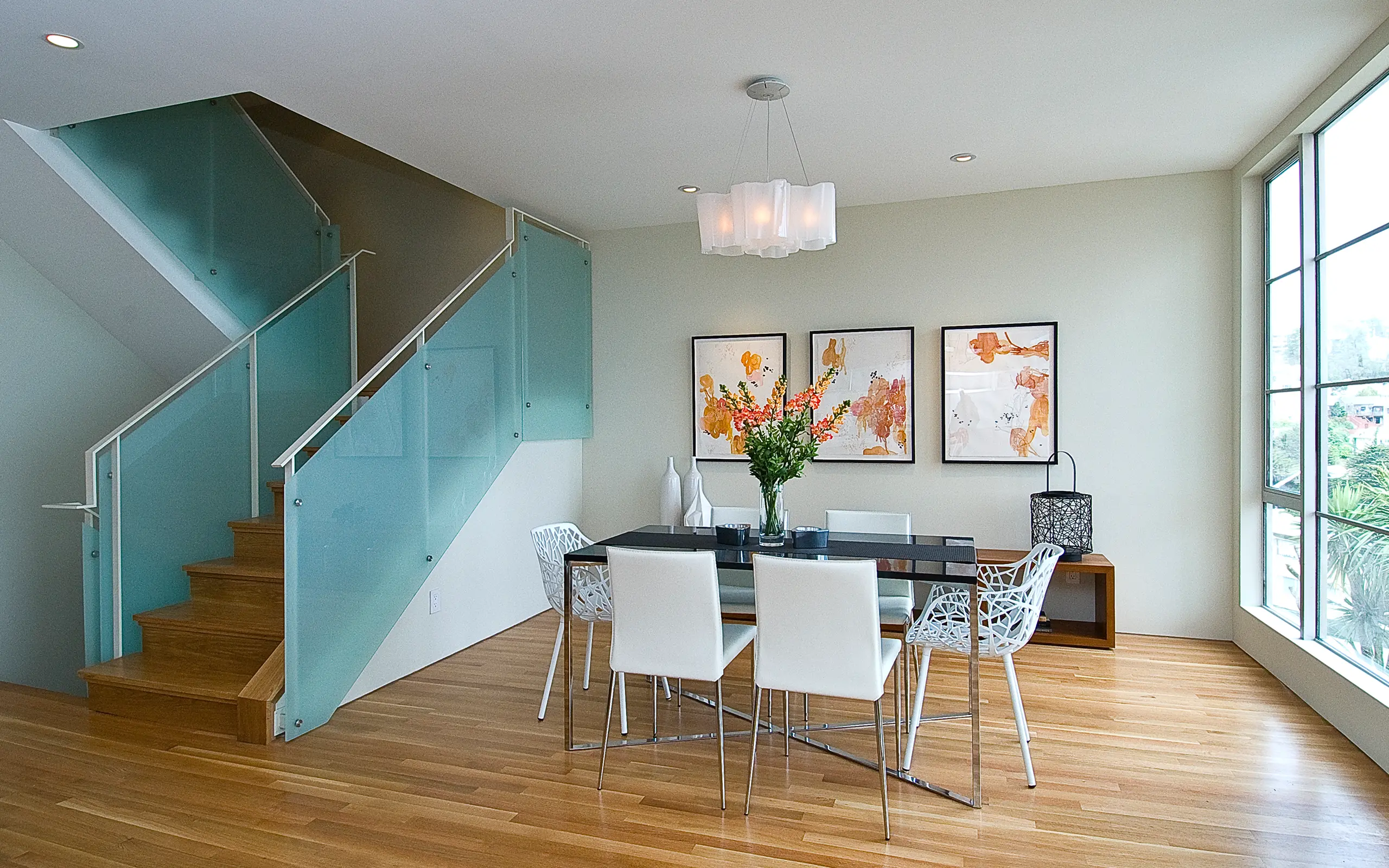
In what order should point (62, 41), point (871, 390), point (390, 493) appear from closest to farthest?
1. point (62, 41)
2. point (390, 493)
3. point (871, 390)

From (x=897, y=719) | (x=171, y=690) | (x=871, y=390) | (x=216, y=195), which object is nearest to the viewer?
(x=897, y=719)

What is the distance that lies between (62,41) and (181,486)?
215 cm

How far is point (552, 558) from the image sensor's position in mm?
3936

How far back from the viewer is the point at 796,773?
321cm

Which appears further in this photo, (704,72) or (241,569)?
(241,569)

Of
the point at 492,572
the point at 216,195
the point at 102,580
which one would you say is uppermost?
the point at 216,195

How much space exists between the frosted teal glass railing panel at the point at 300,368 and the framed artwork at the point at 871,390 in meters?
3.09

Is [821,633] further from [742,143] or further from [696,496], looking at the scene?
[696,496]

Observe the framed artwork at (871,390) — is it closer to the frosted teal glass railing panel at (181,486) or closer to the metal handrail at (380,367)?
the metal handrail at (380,367)

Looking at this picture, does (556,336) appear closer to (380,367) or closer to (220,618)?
(380,367)

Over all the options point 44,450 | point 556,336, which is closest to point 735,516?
point 556,336

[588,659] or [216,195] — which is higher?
[216,195]

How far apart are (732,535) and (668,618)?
66 centimetres

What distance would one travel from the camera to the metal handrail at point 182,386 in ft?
12.8
